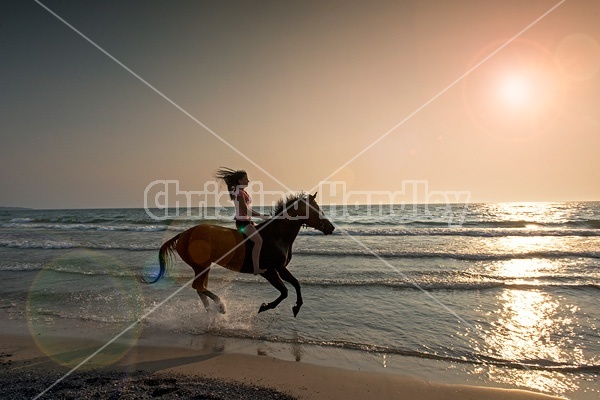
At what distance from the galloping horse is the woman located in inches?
5.2

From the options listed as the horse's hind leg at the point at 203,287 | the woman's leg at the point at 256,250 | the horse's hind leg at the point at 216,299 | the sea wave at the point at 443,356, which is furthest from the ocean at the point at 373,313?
the woman's leg at the point at 256,250

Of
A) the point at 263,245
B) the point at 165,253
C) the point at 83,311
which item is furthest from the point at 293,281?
the point at 83,311

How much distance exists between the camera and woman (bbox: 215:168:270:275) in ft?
23.5

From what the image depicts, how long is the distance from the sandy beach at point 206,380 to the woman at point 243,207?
2.24 m

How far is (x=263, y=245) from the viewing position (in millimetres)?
7199

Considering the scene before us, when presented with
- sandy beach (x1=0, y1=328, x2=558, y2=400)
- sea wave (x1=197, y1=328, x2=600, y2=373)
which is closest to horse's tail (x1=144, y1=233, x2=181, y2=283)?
sea wave (x1=197, y1=328, x2=600, y2=373)

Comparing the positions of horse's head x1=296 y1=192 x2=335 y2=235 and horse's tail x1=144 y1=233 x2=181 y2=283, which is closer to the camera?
horse's head x1=296 y1=192 x2=335 y2=235

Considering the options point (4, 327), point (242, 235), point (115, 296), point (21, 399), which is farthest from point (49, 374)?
point (115, 296)

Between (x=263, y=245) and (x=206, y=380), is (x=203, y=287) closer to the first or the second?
(x=263, y=245)

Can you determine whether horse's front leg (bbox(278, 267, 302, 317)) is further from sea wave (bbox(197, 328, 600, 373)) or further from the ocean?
sea wave (bbox(197, 328, 600, 373))

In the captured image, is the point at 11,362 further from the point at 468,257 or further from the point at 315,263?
the point at 468,257

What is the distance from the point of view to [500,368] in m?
4.93

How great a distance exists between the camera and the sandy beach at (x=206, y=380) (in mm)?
3846

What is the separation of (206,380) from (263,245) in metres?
3.27
